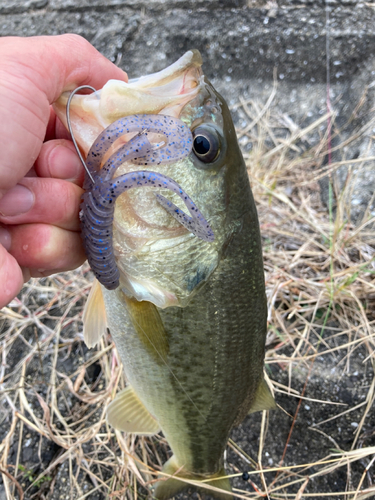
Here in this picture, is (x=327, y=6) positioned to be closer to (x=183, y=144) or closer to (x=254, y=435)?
(x=183, y=144)

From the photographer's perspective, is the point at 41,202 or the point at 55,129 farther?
the point at 55,129

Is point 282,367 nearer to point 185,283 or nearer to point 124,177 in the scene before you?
point 185,283

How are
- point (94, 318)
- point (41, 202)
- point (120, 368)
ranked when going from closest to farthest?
point (41, 202), point (94, 318), point (120, 368)

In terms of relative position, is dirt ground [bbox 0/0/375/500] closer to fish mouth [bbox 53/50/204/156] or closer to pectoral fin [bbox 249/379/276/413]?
pectoral fin [bbox 249/379/276/413]

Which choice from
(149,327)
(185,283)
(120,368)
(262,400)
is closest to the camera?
(185,283)

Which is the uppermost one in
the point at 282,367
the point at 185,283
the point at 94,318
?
the point at 185,283

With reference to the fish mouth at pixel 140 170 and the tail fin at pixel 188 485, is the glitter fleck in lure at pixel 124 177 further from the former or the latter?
the tail fin at pixel 188 485

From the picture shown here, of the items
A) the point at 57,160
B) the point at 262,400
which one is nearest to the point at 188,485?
the point at 262,400
